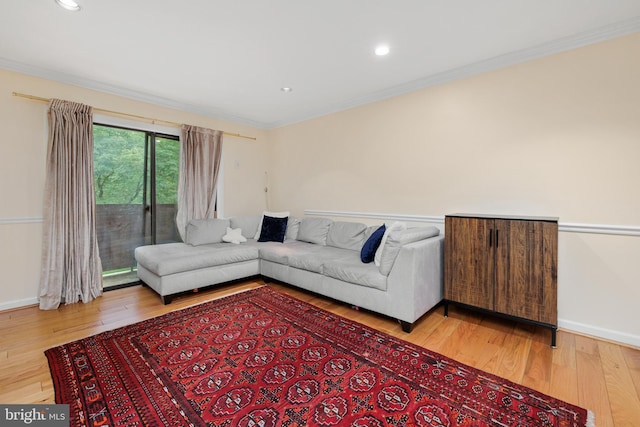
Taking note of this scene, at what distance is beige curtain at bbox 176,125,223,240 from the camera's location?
4129 mm

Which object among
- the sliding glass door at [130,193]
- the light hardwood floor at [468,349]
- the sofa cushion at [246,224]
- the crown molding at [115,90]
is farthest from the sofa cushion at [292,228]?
the crown molding at [115,90]

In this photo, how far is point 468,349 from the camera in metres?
2.16

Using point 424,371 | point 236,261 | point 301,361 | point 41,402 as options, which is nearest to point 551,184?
point 424,371

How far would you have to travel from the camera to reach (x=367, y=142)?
387cm

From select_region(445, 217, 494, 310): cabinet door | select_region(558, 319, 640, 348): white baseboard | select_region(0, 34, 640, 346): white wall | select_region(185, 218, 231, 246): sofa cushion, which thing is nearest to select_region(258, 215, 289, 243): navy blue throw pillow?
select_region(185, 218, 231, 246): sofa cushion

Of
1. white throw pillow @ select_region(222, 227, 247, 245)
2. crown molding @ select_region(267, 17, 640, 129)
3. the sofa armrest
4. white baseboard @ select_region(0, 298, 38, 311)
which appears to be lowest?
white baseboard @ select_region(0, 298, 38, 311)

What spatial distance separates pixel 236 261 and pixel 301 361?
1969 mm

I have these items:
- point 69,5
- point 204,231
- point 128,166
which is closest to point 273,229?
point 204,231

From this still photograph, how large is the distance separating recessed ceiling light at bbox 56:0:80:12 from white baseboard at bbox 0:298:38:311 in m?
2.91

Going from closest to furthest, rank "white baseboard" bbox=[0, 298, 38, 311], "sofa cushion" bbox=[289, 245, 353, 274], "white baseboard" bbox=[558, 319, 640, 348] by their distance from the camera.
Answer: "white baseboard" bbox=[558, 319, 640, 348] < "white baseboard" bbox=[0, 298, 38, 311] < "sofa cushion" bbox=[289, 245, 353, 274]

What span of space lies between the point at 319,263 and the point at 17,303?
320cm

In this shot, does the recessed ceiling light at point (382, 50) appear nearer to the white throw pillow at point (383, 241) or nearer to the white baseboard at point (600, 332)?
the white throw pillow at point (383, 241)

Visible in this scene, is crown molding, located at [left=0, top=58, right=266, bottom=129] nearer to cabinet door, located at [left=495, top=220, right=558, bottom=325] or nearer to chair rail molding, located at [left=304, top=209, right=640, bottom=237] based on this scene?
chair rail molding, located at [left=304, top=209, right=640, bottom=237]

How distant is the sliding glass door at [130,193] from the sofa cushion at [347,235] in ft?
7.69
